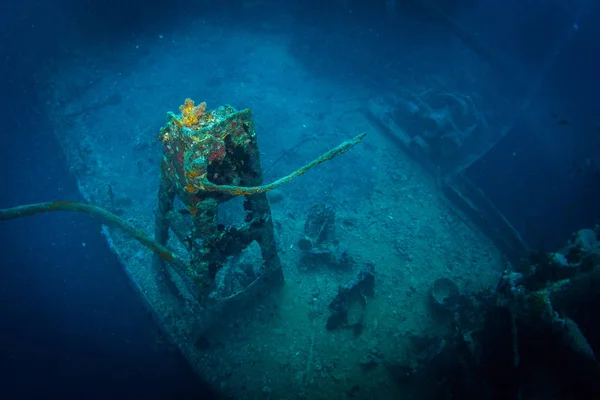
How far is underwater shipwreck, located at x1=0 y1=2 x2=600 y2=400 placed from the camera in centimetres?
267

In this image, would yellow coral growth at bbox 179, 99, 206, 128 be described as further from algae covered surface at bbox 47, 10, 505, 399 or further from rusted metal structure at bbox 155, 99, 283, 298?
algae covered surface at bbox 47, 10, 505, 399

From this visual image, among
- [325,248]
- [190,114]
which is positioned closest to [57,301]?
[325,248]

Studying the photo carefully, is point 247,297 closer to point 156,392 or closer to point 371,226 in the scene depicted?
point 156,392

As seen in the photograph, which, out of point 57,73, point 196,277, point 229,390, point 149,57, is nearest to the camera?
point 196,277

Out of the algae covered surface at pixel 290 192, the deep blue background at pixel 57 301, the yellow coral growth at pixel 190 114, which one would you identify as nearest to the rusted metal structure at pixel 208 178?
the yellow coral growth at pixel 190 114

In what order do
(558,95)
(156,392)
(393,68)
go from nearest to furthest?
(156,392), (393,68), (558,95)

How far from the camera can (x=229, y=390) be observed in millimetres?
3238

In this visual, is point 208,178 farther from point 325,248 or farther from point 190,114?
point 325,248

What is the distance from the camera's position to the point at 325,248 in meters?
4.93

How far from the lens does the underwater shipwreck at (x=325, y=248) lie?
267cm

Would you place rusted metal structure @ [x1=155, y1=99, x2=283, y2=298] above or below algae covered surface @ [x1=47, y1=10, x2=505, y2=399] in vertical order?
above

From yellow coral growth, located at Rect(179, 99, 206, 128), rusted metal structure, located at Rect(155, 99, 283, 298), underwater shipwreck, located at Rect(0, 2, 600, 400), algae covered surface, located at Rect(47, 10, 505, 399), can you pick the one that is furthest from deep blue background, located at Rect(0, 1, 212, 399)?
yellow coral growth, located at Rect(179, 99, 206, 128)

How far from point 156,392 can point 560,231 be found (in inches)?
360

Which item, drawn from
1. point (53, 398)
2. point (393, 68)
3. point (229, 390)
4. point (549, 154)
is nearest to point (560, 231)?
point (549, 154)
